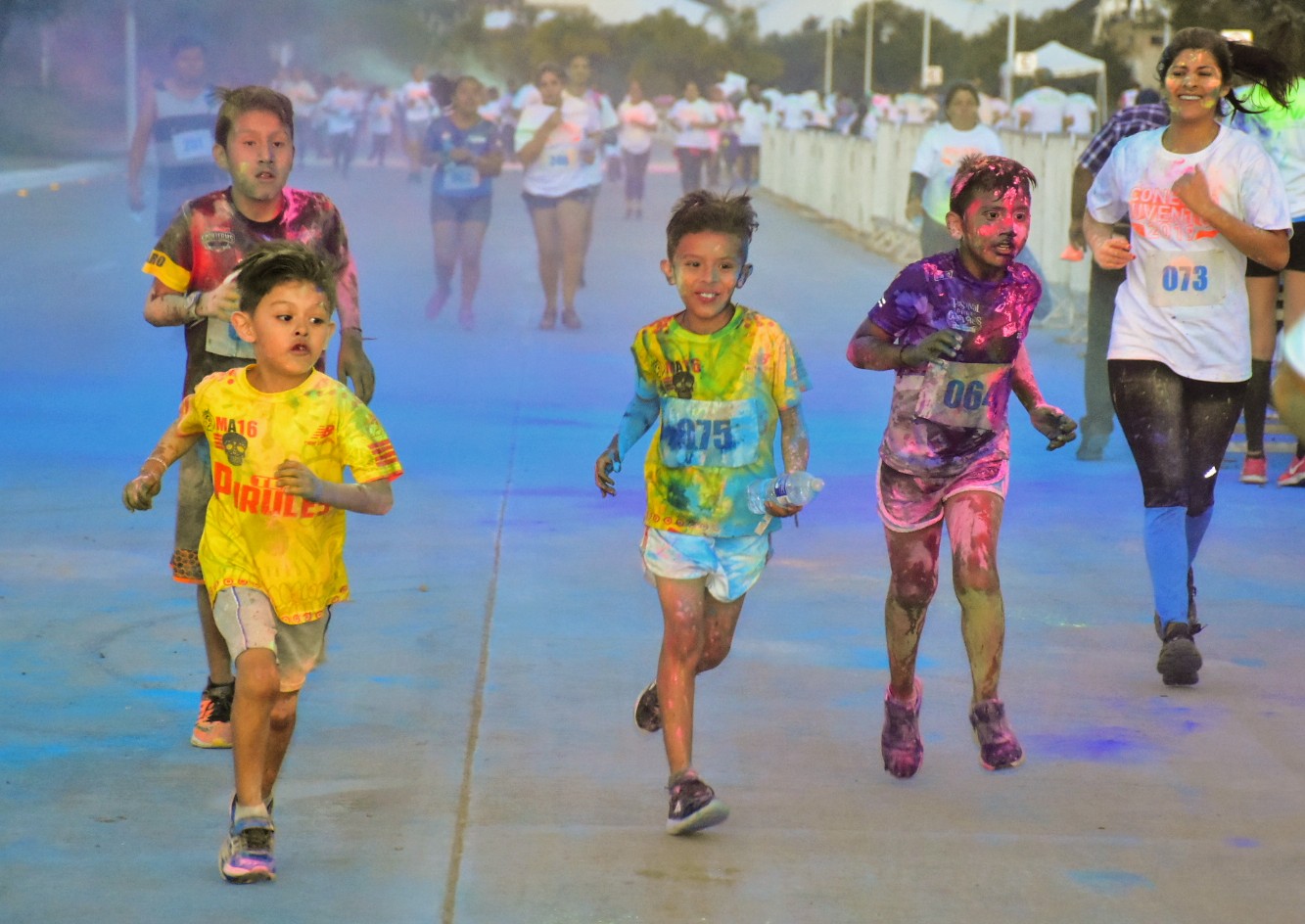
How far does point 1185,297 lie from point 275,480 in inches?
122

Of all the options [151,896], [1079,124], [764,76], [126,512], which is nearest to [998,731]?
[151,896]

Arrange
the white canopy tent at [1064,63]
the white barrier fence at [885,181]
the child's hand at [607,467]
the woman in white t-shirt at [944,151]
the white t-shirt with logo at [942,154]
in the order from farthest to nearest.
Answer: the white canopy tent at [1064,63]
the white barrier fence at [885,181]
the woman in white t-shirt at [944,151]
the white t-shirt with logo at [942,154]
the child's hand at [607,467]

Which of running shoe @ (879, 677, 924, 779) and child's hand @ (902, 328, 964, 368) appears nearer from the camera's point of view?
child's hand @ (902, 328, 964, 368)

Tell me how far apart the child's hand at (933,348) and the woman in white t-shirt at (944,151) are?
310 inches

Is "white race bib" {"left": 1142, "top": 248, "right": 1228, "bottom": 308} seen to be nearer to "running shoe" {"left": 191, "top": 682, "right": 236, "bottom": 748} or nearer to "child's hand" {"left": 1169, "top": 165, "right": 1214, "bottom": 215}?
"child's hand" {"left": 1169, "top": 165, "right": 1214, "bottom": 215}

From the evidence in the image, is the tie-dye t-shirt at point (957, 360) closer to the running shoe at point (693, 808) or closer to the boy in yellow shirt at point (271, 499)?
the running shoe at point (693, 808)

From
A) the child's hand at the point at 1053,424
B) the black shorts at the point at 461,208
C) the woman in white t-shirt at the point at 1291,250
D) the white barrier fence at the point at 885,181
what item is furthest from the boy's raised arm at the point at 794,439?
the white barrier fence at the point at 885,181

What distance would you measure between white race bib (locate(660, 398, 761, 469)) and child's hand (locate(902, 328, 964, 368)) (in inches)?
17.5

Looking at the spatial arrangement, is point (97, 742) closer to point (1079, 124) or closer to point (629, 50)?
point (1079, 124)

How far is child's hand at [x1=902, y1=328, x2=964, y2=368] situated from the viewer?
16.5 ft

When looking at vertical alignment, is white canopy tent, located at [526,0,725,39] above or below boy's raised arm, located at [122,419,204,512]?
below

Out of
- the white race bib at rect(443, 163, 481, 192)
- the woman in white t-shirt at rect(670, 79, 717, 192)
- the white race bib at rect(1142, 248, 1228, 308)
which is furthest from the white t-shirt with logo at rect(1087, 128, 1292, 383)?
the woman in white t-shirt at rect(670, 79, 717, 192)

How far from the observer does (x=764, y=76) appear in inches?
3415

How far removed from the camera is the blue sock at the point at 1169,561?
625 centimetres
